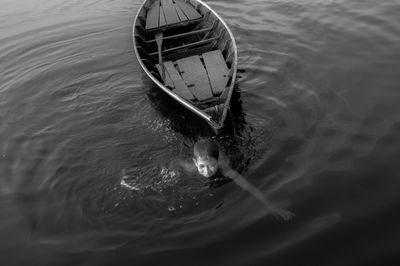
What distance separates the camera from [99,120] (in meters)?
8.20

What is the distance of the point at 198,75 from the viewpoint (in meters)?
8.62

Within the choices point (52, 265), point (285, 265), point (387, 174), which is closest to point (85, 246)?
point (52, 265)

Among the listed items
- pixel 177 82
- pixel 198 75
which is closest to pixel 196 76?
pixel 198 75

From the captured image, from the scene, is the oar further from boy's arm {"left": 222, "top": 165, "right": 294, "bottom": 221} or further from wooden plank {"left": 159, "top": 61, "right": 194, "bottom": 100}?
boy's arm {"left": 222, "top": 165, "right": 294, "bottom": 221}

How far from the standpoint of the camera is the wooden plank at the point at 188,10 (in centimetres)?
1169

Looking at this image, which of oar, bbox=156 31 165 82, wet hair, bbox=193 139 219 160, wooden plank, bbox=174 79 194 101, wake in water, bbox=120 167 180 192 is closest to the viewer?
wet hair, bbox=193 139 219 160

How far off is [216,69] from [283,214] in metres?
4.36

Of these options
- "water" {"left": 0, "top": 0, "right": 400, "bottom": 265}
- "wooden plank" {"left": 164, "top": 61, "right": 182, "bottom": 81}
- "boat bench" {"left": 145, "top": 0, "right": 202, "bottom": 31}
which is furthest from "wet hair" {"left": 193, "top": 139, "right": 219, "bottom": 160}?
"boat bench" {"left": 145, "top": 0, "right": 202, "bottom": 31}

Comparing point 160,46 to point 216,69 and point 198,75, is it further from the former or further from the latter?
point 216,69

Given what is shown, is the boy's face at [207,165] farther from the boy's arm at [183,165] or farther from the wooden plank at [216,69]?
the wooden plank at [216,69]

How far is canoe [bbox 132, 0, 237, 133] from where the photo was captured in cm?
741

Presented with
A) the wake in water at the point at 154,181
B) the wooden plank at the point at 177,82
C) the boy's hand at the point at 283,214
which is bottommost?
the boy's hand at the point at 283,214

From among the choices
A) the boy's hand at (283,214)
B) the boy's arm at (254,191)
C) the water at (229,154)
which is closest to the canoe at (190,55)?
the water at (229,154)

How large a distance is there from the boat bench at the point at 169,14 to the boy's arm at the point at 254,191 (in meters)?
6.62
